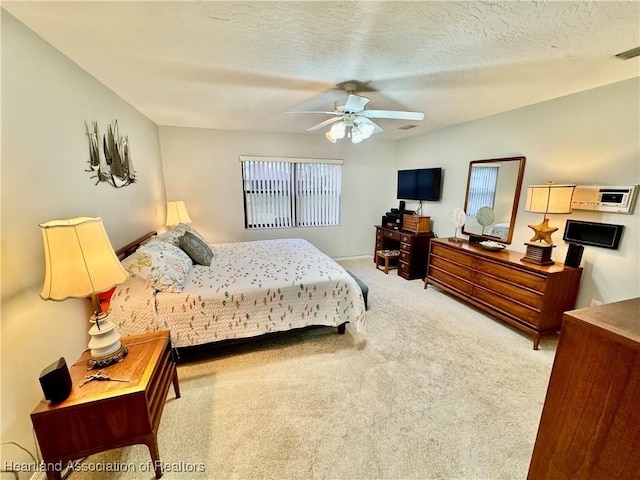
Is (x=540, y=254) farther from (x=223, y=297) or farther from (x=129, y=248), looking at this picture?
(x=129, y=248)

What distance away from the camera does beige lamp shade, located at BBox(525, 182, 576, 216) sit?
2330 mm

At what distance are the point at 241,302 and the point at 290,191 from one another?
281 cm

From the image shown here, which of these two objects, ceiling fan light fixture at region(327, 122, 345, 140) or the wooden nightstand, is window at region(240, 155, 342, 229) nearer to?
ceiling fan light fixture at region(327, 122, 345, 140)

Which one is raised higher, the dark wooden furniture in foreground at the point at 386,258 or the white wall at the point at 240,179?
the white wall at the point at 240,179

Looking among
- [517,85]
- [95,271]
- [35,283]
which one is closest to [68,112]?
[35,283]

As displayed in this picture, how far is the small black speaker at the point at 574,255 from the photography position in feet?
7.83

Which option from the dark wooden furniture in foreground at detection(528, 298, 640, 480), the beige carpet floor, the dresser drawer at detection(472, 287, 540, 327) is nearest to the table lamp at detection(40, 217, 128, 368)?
the beige carpet floor

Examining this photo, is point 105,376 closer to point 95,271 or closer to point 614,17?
point 95,271

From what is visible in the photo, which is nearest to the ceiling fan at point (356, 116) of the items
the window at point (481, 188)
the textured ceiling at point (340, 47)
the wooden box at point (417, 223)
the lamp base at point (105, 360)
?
the textured ceiling at point (340, 47)

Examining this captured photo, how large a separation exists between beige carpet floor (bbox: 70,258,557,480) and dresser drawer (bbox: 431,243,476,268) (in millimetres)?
771

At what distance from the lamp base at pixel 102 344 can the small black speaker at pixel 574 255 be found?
3.61 m

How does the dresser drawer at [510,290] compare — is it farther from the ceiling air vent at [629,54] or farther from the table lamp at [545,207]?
the ceiling air vent at [629,54]

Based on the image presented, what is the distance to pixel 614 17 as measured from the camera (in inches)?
53.5

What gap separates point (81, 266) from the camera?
1244 millimetres
